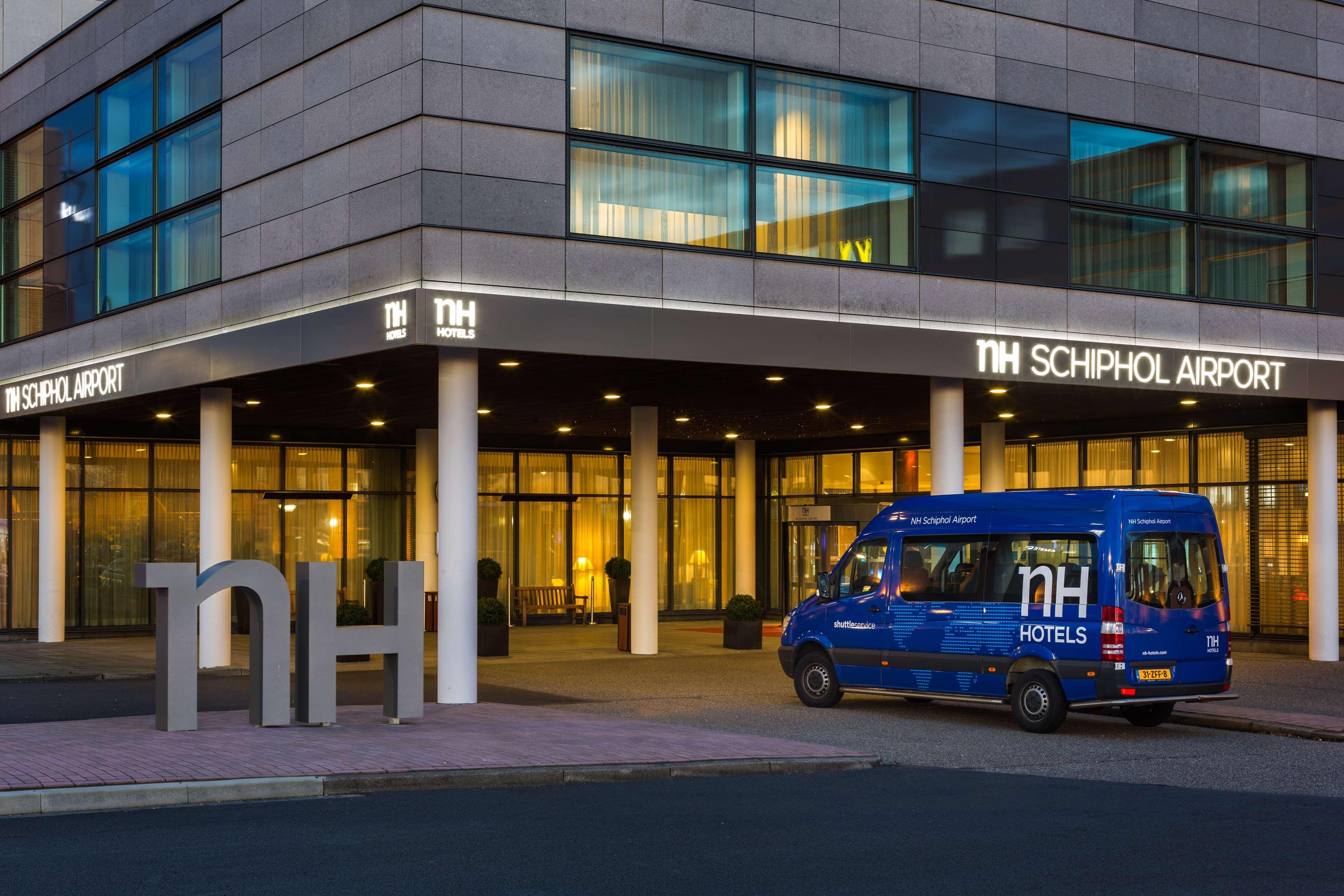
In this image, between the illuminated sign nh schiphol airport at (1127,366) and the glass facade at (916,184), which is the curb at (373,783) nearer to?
the glass facade at (916,184)

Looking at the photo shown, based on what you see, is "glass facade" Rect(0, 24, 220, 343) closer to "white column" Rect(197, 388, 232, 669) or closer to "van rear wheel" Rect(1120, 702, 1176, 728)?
"white column" Rect(197, 388, 232, 669)

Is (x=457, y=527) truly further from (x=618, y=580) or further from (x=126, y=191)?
(x=618, y=580)

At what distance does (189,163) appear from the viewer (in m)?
22.5

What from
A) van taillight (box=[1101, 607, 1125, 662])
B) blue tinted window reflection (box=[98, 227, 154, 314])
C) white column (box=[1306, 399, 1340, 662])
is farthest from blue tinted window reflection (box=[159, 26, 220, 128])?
white column (box=[1306, 399, 1340, 662])

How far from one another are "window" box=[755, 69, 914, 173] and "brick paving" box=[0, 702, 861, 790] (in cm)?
849

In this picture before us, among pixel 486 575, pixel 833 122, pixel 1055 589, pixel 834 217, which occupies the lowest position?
pixel 486 575

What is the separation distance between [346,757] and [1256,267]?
17.5 metres

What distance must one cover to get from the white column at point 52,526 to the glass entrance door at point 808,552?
1458 cm

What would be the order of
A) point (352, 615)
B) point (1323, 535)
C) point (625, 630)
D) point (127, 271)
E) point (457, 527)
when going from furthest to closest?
point (625, 630), point (127, 271), point (1323, 535), point (352, 615), point (457, 527)

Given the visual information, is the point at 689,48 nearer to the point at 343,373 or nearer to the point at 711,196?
the point at 711,196

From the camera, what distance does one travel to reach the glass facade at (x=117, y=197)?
22.1m

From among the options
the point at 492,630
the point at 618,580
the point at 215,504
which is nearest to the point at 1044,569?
the point at 492,630

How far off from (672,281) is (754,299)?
1.19 meters

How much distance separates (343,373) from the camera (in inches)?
805
